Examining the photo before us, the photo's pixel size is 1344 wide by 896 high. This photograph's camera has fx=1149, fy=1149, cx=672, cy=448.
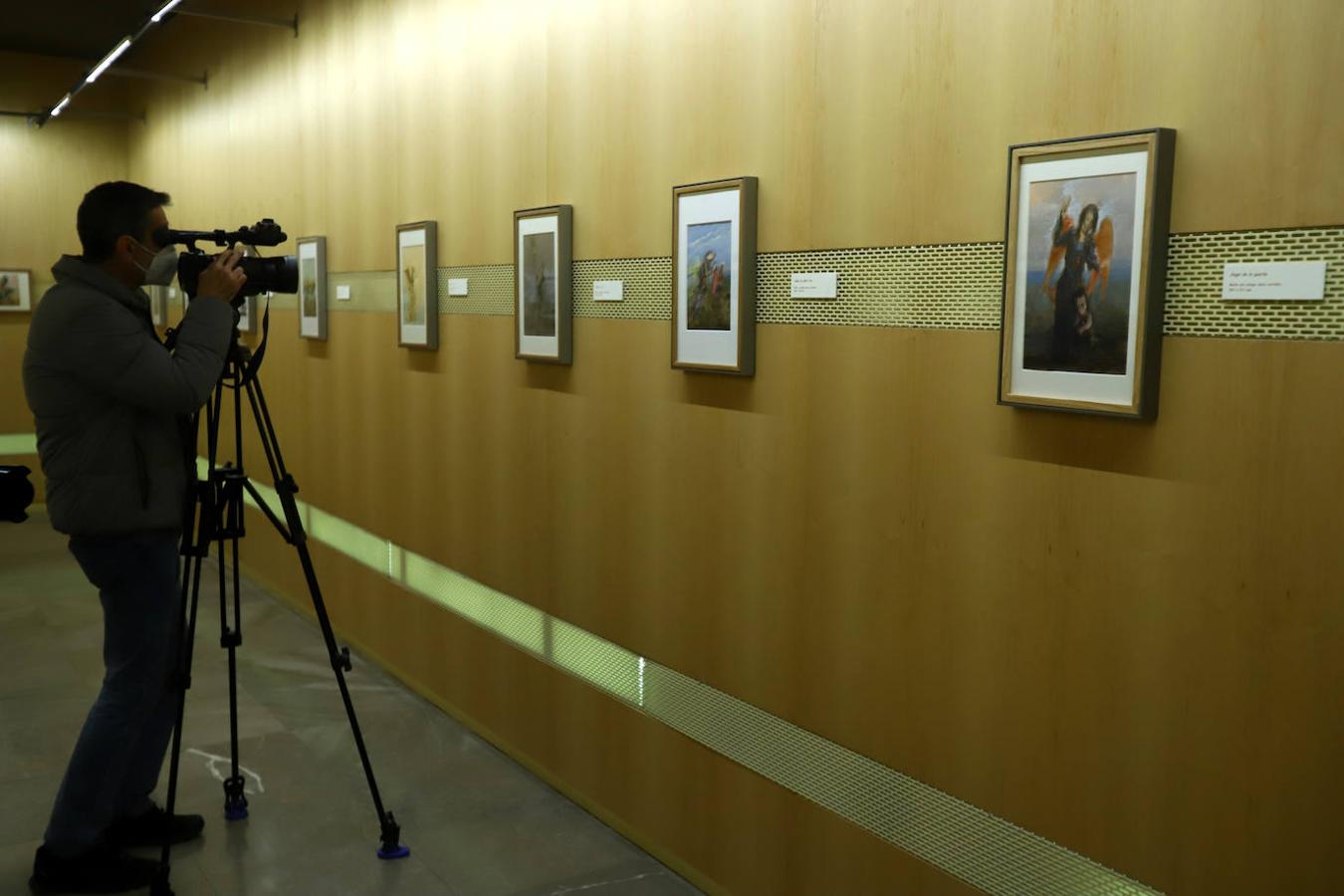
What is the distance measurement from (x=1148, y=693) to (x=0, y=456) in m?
11.4

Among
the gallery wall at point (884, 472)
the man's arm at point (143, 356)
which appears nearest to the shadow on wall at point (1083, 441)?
the gallery wall at point (884, 472)

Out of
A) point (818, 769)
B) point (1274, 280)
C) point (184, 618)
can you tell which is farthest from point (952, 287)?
point (184, 618)

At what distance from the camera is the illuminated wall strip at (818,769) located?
2.75 m

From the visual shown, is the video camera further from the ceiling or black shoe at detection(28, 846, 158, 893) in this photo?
the ceiling

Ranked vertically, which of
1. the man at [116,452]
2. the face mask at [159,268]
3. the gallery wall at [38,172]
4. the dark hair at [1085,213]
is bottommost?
the man at [116,452]

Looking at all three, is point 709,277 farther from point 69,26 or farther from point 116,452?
point 69,26

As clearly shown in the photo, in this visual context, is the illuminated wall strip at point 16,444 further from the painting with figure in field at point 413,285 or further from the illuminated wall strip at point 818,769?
the illuminated wall strip at point 818,769

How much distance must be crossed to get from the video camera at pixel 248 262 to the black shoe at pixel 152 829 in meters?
1.91

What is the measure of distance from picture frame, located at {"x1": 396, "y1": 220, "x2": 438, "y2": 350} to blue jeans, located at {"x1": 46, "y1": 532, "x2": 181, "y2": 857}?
1.93 m

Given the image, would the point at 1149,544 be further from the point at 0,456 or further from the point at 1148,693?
the point at 0,456

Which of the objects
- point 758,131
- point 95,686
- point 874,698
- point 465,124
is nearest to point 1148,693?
point 874,698

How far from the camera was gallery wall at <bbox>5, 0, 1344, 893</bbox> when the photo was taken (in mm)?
2236

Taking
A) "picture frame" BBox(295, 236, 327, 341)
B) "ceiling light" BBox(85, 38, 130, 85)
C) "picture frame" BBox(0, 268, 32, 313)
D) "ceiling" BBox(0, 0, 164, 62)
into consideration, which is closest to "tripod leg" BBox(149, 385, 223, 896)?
"picture frame" BBox(295, 236, 327, 341)

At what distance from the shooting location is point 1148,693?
8.08ft
